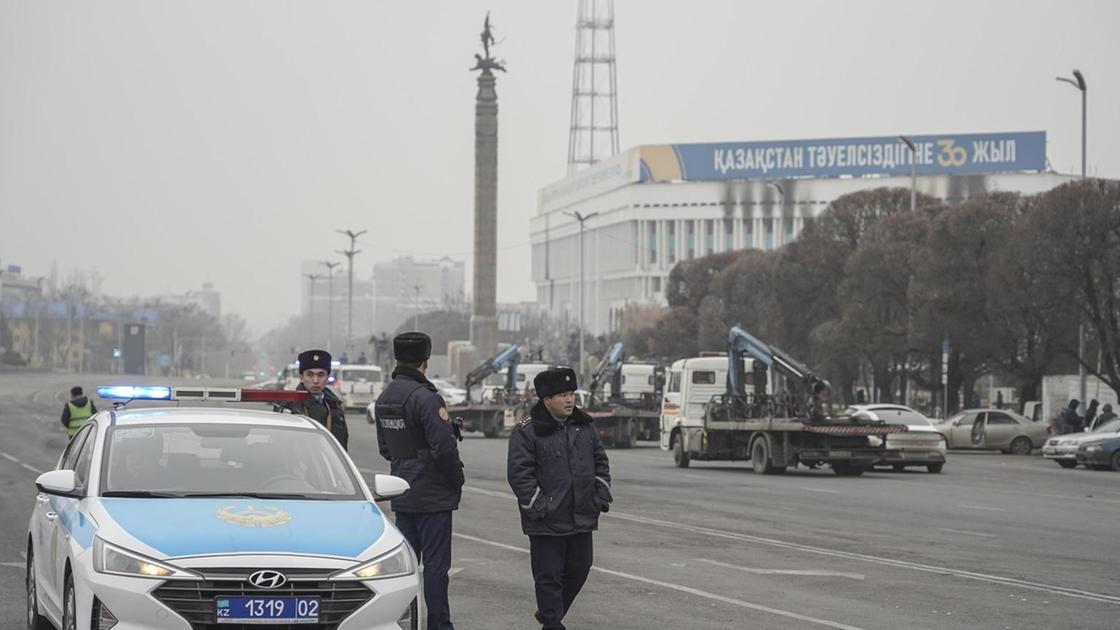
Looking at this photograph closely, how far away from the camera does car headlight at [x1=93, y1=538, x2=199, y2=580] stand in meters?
8.27

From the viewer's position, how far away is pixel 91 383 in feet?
359

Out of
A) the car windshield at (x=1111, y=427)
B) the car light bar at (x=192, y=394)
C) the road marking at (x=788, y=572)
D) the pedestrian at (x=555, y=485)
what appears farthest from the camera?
the car windshield at (x=1111, y=427)

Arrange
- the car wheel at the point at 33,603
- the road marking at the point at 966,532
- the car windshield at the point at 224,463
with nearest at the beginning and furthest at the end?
1. the car windshield at the point at 224,463
2. the car wheel at the point at 33,603
3. the road marking at the point at 966,532

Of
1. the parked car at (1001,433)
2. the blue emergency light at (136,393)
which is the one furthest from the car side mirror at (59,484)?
the parked car at (1001,433)

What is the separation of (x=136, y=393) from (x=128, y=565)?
2817 millimetres

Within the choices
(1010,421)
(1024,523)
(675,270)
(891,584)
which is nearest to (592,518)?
(891,584)

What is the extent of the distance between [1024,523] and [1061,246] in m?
29.9

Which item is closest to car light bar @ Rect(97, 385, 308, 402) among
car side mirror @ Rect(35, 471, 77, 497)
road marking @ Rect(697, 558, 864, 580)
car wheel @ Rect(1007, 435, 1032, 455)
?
car side mirror @ Rect(35, 471, 77, 497)

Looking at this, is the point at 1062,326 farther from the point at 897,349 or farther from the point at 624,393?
the point at 624,393

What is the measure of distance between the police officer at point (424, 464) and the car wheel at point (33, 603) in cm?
218

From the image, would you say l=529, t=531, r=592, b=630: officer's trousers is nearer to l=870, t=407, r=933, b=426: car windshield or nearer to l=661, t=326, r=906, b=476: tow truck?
l=661, t=326, r=906, b=476: tow truck

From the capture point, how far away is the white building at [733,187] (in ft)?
492

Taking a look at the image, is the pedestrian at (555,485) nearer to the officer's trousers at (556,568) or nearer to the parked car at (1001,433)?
the officer's trousers at (556,568)

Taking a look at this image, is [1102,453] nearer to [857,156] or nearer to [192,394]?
[192,394]
